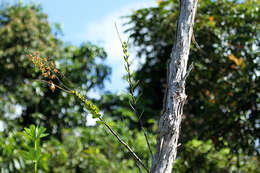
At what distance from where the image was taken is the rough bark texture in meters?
1.29

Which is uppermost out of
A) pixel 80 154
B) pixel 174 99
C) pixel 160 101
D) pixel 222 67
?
pixel 174 99

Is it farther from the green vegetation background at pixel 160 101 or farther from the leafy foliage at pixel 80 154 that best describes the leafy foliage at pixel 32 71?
the leafy foliage at pixel 80 154

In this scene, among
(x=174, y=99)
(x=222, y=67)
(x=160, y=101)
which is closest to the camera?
(x=174, y=99)

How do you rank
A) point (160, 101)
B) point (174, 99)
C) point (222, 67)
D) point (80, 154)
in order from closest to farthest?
point (174, 99) < point (222, 67) < point (80, 154) < point (160, 101)

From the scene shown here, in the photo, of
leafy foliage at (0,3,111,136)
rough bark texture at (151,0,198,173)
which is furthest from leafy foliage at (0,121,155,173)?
rough bark texture at (151,0,198,173)

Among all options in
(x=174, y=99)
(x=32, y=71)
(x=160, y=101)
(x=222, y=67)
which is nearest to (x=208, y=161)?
(x=222, y=67)

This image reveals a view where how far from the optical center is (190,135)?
3.79 meters

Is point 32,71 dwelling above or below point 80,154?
above

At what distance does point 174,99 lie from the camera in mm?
1341

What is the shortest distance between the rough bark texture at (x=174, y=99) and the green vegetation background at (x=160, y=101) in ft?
2.54

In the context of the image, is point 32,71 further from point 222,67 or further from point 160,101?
point 222,67

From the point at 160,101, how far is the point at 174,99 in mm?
4015

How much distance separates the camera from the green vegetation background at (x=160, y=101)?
3402 mm

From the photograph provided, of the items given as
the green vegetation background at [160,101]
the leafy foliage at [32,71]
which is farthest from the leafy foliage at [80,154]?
the leafy foliage at [32,71]
